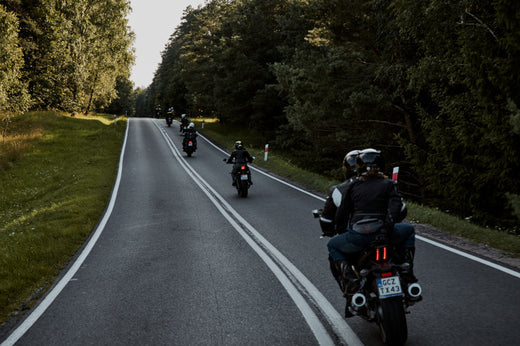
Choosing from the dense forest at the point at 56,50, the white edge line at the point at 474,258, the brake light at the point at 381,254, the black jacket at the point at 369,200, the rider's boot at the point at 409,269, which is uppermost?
the dense forest at the point at 56,50

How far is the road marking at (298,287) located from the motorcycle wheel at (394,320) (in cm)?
44

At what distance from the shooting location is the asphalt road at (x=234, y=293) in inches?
169

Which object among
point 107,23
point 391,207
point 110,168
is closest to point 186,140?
point 110,168

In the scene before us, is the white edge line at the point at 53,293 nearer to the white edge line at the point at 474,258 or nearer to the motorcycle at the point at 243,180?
the motorcycle at the point at 243,180

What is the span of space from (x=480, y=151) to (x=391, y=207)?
363 inches

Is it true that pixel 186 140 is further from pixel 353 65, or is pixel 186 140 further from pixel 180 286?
pixel 180 286

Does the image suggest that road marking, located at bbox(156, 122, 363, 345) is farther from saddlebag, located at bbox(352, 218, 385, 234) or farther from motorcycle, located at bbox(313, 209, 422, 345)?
saddlebag, located at bbox(352, 218, 385, 234)

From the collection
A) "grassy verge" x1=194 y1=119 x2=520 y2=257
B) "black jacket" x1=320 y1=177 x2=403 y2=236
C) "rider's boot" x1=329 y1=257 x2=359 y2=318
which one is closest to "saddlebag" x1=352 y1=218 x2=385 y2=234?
"black jacket" x1=320 y1=177 x2=403 y2=236

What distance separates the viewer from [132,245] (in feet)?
27.8

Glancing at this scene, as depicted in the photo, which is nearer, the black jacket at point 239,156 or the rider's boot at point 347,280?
the rider's boot at point 347,280

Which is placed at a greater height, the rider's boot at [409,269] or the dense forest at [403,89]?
the dense forest at [403,89]

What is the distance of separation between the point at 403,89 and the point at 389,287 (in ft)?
47.2

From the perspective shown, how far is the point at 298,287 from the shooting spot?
5672mm

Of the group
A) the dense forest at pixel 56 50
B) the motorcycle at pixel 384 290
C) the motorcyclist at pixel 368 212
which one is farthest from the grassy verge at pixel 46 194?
the motorcycle at pixel 384 290
